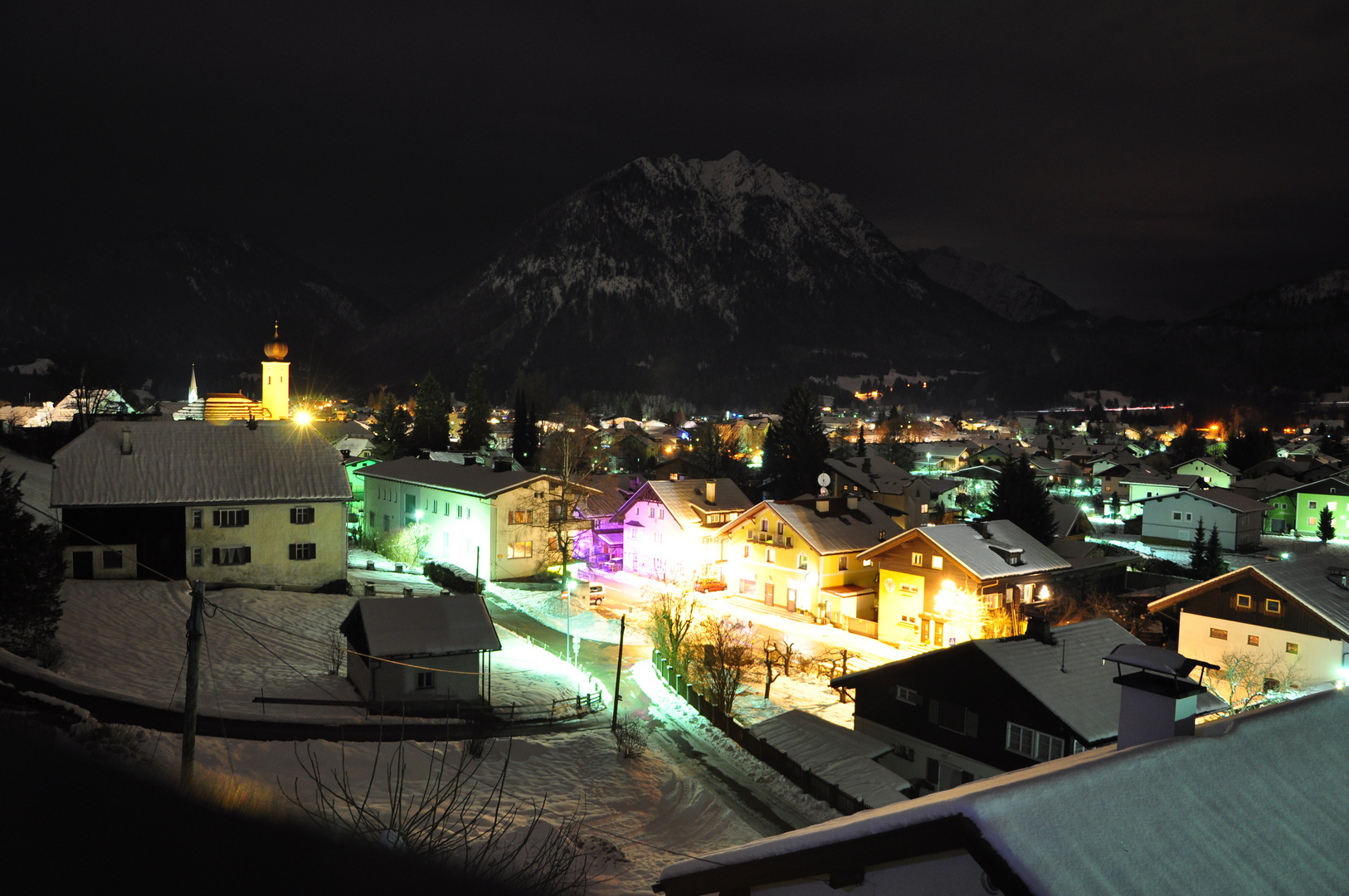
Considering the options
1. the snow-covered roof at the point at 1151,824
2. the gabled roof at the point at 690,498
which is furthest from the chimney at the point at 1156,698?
the gabled roof at the point at 690,498

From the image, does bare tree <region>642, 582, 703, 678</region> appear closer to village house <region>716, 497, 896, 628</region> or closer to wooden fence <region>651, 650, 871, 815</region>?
wooden fence <region>651, 650, 871, 815</region>

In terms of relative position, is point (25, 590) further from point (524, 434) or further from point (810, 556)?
point (524, 434)

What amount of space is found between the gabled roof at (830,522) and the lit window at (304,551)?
22.0 m

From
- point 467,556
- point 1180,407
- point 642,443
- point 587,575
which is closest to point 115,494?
point 467,556

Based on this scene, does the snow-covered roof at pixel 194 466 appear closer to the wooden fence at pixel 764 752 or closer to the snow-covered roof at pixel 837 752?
the wooden fence at pixel 764 752

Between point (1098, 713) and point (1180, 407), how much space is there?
215496mm

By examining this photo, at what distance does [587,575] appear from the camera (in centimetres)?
4456

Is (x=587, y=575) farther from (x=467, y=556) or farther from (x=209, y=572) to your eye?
(x=209, y=572)

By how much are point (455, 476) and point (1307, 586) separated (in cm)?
3924

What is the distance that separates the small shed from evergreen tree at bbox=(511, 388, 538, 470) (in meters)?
58.3

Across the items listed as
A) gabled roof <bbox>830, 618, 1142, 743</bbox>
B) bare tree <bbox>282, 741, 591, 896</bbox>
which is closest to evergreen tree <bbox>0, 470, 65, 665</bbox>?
bare tree <bbox>282, 741, 591, 896</bbox>

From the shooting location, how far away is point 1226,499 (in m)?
60.5

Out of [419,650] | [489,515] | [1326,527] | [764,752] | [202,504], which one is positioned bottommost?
[764,752]

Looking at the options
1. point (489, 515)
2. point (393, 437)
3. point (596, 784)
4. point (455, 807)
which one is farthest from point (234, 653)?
point (393, 437)
